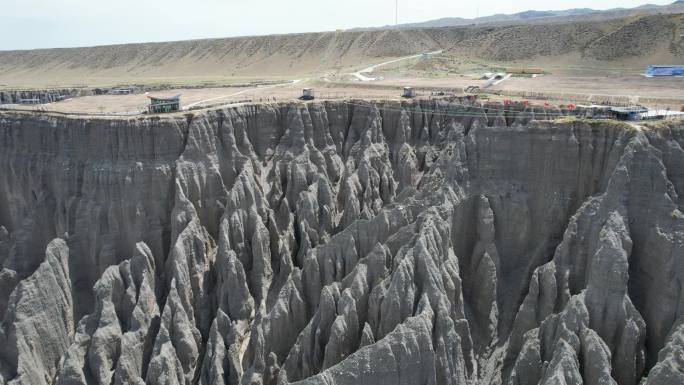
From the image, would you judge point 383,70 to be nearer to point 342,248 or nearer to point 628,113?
point 628,113

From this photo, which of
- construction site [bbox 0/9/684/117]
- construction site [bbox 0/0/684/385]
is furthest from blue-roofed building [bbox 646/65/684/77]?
construction site [bbox 0/0/684/385]

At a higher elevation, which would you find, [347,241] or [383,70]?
[383,70]

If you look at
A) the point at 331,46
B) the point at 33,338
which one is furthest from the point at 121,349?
the point at 331,46

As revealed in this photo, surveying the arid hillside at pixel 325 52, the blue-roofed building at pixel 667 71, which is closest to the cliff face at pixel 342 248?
the blue-roofed building at pixel 667 71

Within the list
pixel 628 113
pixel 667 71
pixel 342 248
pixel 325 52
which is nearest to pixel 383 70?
pixel 325 52

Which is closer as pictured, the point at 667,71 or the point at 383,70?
the point at 667,71

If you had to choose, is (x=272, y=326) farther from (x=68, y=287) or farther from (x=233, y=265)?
(x=68, y=287)

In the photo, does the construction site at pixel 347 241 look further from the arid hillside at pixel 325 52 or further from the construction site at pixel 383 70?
the arid hillside at pixel 325 52
